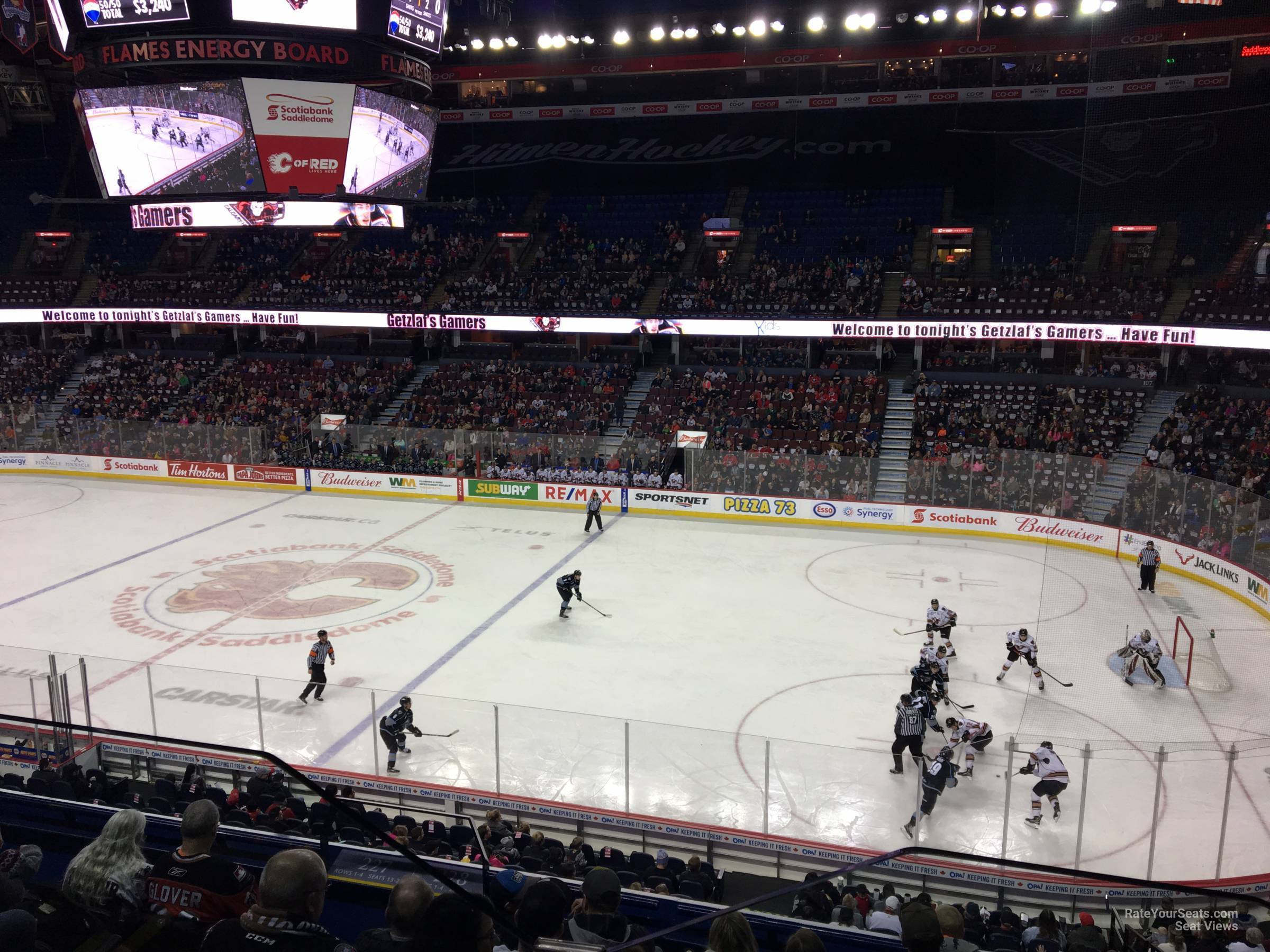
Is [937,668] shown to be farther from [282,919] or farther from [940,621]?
[282,919]

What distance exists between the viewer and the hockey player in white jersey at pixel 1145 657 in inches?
583

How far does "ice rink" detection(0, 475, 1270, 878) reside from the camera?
998 cm

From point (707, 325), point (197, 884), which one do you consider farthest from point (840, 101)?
point (197, 884)

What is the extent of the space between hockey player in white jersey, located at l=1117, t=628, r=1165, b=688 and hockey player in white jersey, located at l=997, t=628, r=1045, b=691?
1320mm

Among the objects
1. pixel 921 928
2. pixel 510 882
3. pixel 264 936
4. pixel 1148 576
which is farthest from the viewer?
pixel 1148 576

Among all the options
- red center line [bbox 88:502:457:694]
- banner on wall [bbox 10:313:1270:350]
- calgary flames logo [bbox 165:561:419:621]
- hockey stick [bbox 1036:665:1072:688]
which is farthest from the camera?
banner on wall [bbox 10:313:1270:350]

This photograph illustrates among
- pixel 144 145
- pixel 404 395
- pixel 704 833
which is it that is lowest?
pixel 704 833

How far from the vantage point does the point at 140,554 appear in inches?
890

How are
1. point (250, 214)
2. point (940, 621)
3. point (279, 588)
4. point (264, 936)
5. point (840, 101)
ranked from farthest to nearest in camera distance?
point (840, 101), point (250, 214), point (279, 588), point (940, 621), point (264, 936)

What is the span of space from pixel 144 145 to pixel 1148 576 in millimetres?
23796

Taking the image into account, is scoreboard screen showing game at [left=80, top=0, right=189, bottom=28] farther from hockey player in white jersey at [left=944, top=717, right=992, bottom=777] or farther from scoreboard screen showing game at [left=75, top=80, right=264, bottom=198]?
hockey player in white jersey at [left=944, top=717, right=992, bottom=777]

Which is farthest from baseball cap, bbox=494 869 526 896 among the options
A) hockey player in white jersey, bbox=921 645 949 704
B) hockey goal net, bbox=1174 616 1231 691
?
hockey goal net, bbox=1174 616 1231 691

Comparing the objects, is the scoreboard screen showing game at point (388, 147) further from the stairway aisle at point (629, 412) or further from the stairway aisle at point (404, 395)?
the stairway aisle at point (404, 395)

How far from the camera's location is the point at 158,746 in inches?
458
